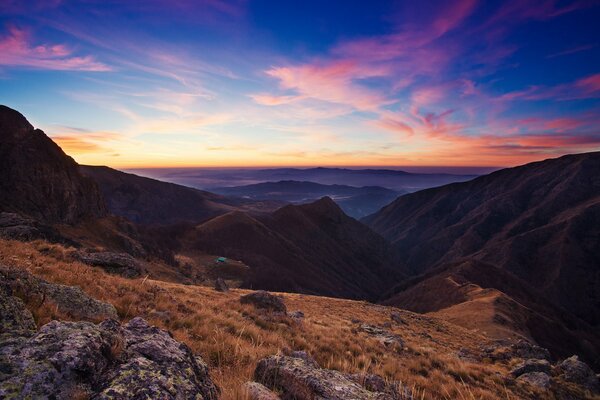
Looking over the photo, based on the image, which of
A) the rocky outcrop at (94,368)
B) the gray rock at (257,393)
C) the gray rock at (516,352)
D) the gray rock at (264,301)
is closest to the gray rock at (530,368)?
the gray rock at (516,352)

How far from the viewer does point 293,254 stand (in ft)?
463

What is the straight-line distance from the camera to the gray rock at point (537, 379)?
12.2m

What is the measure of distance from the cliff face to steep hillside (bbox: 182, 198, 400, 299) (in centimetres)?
3897

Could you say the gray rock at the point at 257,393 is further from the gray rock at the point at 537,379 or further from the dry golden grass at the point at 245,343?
the gray rock at the point at 537,379

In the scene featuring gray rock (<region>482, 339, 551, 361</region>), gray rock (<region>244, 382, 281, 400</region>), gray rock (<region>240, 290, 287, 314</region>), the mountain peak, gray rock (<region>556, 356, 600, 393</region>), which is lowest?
gray rock (<region>482, 339, 551, 361</region>)

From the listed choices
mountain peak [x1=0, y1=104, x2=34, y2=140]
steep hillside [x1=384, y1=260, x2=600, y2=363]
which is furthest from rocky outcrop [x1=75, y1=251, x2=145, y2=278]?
mountain peak [x1=0, y1=104, x2=34, y2=140]

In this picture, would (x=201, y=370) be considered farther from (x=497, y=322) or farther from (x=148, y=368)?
(x=497, y=322)

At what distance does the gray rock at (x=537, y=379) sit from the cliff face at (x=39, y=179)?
5753cm

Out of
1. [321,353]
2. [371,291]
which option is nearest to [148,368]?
[321,353]

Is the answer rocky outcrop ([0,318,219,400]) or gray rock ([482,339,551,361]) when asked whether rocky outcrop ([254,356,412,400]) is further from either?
gray rock ([482,339,551,361])

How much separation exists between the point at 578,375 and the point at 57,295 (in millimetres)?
20852

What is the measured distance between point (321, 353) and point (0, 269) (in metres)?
7.60

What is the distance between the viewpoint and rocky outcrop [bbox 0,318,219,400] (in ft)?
8.63

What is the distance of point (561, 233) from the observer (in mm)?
177500
